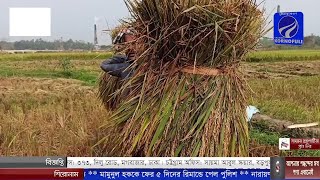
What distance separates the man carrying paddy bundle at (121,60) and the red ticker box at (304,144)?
2.38 feet

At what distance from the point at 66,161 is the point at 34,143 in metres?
0.66

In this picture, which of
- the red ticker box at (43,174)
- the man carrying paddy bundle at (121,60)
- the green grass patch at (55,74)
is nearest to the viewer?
the red ticker box at (43,174)

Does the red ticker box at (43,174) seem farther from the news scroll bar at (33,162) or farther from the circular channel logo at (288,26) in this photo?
the circular channel logo at (288,26)

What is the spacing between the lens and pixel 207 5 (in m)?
1.69

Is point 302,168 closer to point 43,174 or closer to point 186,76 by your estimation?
point 186,76

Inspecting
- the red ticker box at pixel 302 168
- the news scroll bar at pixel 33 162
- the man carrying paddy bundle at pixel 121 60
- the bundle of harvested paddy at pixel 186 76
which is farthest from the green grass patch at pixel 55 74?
the red ticker box at pixel 302 168

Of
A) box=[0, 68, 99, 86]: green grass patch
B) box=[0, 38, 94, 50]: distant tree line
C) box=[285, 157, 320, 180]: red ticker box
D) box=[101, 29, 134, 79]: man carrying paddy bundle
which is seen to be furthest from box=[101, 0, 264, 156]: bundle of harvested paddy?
box=[0, 68, 99, 86]: green grass patch

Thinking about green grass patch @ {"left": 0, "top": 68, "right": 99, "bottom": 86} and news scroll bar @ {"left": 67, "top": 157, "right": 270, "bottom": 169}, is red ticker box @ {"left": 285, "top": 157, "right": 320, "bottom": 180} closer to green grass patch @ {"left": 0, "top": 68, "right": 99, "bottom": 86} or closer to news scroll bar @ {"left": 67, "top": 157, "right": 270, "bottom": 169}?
news scroll bar @ {"left": 67, "top": 157, "right": 270, "bottom": 169}

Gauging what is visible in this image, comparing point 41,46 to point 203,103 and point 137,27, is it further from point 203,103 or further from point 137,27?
point 203,103

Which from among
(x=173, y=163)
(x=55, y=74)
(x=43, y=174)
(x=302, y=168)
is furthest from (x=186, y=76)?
(x=55, y=74)

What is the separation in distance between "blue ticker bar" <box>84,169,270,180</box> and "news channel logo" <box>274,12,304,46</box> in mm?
586

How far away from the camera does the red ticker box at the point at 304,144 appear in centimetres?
170

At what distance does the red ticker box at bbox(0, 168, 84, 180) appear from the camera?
147 cm

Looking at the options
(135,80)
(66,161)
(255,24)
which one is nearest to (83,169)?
(66,161)
